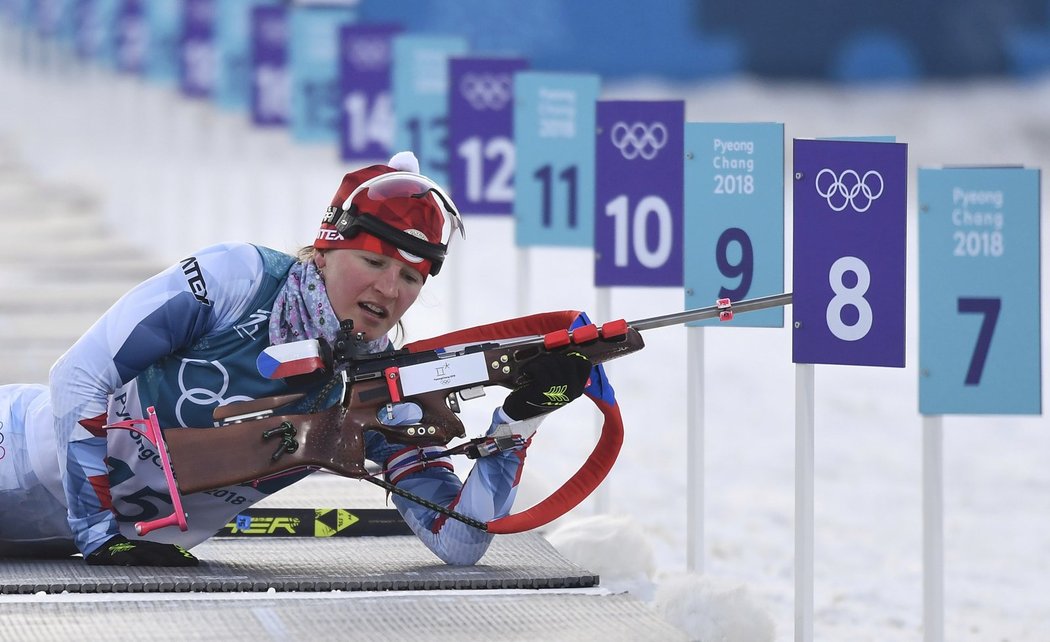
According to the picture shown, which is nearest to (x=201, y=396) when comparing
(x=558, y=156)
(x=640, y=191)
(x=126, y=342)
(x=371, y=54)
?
(x=126, y=342)

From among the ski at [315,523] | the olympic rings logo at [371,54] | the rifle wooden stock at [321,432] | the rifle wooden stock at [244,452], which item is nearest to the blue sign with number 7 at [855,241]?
the rifle wooden stock at [321,432]

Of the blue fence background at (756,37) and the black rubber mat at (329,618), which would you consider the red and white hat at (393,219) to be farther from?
the blue fence background at (756,37)

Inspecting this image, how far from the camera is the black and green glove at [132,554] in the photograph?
3.63 m

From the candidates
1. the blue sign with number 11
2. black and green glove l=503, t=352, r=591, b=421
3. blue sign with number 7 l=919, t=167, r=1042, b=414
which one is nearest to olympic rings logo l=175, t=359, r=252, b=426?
black and green glove l=503, t=352, r=591, b=421

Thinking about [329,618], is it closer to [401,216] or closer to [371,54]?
[401,216]

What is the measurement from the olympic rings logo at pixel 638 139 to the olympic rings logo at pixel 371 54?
4968mm

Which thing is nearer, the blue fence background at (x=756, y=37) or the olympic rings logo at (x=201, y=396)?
the olympic rings logo at (x=201, y=396)

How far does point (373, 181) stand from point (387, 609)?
85 centimetres

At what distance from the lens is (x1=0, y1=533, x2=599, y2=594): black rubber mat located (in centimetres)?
348

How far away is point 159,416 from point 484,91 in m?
3.42

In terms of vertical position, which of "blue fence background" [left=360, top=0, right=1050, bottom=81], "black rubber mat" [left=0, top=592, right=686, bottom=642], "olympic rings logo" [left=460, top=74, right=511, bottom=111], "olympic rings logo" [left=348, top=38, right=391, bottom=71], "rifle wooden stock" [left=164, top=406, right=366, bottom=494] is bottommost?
"black rubber mat" [left=0, top=592, right=686, bottom=642]

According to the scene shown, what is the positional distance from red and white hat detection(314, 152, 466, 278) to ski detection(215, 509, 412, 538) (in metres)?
0.90

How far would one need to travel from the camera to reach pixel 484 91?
22.5 ft

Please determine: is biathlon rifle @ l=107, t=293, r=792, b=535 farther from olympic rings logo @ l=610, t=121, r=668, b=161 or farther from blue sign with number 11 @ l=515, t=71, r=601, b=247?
blue sign with number 11 @ l=515, t=71, r=601, b=247
